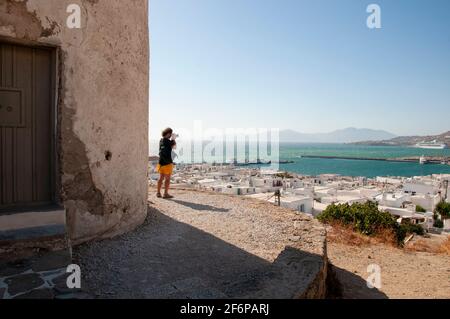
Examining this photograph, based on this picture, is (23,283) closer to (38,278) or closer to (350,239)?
(38,278)

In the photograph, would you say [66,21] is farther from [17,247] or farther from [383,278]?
[383,278]

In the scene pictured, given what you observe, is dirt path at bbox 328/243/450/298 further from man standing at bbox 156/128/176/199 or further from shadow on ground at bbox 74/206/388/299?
man standing at bbox 156/128/176/199

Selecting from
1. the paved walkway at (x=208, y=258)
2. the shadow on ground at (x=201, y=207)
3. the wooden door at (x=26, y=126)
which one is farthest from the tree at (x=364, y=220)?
the wooden door at (x=26, y=126)

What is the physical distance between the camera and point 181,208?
748 cm

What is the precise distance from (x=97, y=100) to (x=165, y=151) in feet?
11.3

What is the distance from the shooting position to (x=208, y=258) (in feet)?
15.1

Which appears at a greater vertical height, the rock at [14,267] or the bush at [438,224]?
the rock at [14,267]

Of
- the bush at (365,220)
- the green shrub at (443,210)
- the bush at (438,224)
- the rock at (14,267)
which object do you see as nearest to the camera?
the rock at (14,267)

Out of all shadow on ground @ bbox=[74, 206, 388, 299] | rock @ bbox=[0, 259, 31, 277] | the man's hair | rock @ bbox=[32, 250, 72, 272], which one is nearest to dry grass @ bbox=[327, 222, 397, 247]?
the man's hair

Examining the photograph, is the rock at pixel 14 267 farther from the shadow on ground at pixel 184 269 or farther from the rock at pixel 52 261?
the shadow on ground at pixel 184 269

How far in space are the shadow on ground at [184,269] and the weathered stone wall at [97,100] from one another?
1.61ft

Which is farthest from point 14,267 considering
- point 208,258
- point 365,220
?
point 365,220

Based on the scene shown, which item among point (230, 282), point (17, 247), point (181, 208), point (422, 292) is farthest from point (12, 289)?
point (422, 292)

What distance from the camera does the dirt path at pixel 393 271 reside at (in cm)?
651
